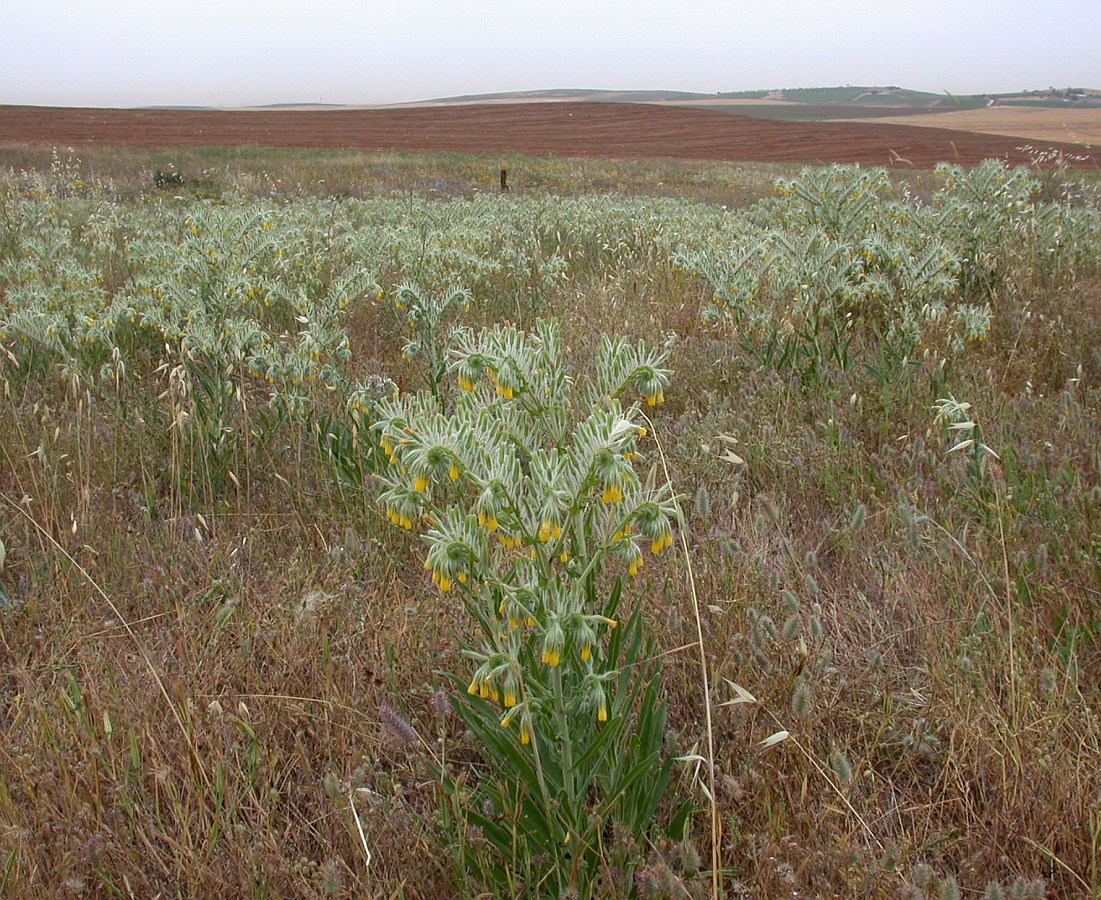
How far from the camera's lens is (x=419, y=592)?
257 cm

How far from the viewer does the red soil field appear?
113ft

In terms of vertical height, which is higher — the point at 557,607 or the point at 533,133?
the point at 533,133

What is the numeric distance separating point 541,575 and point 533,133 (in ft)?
153

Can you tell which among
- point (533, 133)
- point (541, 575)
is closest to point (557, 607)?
point (541, 575)

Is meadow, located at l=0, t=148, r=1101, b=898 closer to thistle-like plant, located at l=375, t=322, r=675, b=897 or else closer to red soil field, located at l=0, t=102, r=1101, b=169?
thistle-like plant, located at l=375, t=322, r=675, b=897

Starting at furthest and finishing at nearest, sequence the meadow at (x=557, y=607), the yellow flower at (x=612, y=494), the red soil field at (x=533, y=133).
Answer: the red soil field at (x=533, y=133) < the meadow at (x=557, y=607) < the yellow flower at (x=612, y=494)

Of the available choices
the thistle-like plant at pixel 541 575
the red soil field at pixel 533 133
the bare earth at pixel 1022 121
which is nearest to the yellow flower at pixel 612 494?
the thistle-like plant at pixel 541 575

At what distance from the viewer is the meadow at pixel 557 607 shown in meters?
1.48

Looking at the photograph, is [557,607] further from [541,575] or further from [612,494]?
[612,494]

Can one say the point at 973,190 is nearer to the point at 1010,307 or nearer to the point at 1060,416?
the point at 1010,307

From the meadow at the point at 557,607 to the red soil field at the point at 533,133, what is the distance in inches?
1203

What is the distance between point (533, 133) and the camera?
44375 millimetres

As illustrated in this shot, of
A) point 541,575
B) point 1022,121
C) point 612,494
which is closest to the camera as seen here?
point 612,494

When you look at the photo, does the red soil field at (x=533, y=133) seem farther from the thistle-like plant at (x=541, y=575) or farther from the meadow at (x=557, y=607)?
the thistle-like plant at (x=541, y=575)
